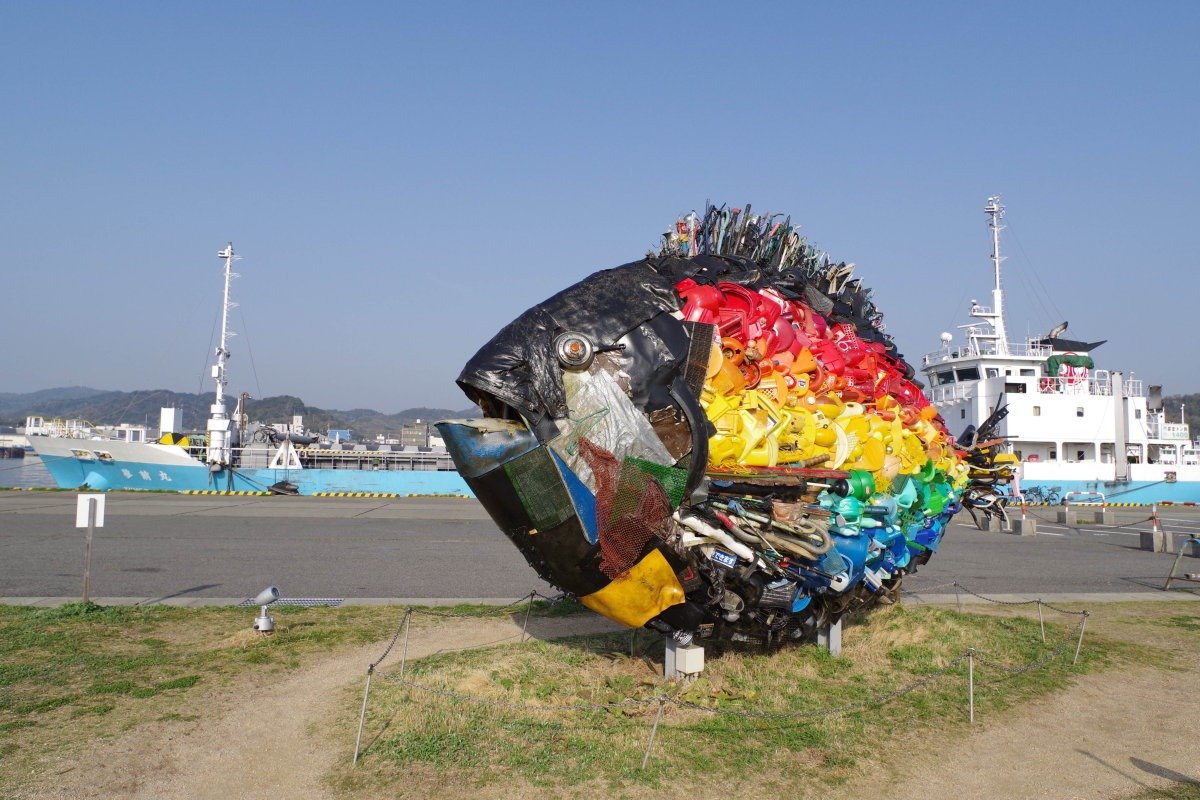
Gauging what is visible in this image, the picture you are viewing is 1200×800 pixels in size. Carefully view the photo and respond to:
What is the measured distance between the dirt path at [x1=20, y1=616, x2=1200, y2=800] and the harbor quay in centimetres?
459

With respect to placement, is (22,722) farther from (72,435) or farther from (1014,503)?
(72,435)

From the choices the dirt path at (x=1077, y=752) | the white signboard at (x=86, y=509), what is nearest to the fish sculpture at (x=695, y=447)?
the dirt path at (x=1077, y=752)

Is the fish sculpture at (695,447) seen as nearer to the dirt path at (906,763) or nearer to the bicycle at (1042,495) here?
the dirt path at (906,763)

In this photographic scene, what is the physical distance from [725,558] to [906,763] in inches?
77.5

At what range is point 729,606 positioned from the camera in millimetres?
5410

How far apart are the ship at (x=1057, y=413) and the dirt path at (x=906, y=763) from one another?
2440 centimetres

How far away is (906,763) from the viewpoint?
545cm

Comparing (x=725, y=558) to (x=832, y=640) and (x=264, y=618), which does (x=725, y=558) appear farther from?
(x=264, y=618)

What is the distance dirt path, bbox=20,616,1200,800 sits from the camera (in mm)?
4906

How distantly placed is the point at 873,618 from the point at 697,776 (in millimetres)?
4807

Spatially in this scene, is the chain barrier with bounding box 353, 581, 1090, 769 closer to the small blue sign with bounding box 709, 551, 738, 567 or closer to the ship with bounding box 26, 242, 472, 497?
the small blue sign with bounding box 709, 551, 738, 567

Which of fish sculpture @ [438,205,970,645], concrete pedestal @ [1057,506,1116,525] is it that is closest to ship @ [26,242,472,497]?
concrete pedestal @ [1057,506,1116,525]

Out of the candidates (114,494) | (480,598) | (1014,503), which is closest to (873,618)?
(480,598)

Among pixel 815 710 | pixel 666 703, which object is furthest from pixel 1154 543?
pixel 666 703
